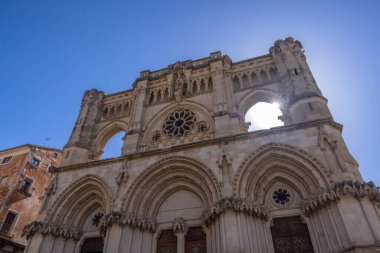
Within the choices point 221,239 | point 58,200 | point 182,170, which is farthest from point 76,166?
point 221,239

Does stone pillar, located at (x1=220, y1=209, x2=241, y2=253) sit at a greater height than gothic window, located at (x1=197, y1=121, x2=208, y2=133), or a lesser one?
lesser

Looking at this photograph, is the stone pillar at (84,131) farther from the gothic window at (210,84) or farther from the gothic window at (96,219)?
the gothic window at (210,84)

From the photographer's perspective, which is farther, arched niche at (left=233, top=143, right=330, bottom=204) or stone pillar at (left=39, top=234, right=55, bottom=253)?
stone pillar at (left=39, top=234, right=55, bottom=253)

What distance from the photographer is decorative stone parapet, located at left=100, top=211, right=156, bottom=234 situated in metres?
A: 11.0

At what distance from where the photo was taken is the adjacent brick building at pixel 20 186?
19.3 m

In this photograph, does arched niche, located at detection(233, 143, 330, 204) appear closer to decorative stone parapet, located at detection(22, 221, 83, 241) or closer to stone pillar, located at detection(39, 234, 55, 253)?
decorative stone parapet, located at detection(22, 221, 83, 241)

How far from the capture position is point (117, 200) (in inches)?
467

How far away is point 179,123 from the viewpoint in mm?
15711

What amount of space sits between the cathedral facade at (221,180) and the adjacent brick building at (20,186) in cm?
646

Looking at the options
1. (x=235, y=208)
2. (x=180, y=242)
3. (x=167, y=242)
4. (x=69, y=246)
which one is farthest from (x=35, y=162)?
(x=235, y=208)

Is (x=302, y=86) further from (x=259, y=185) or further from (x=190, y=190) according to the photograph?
(x=190, y=190)

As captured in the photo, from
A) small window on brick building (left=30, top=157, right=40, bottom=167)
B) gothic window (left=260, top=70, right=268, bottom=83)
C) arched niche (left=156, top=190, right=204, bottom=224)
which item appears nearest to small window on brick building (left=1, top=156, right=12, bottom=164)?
small window on brick building (left=30, top=157, right=40, bottom=167)

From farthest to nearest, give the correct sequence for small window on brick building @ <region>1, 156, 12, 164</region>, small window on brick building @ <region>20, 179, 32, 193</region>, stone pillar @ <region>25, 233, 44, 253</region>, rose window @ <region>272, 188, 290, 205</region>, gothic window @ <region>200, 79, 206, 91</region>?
small window on brick building @ <region>1, 156, 12, 164</region> → small window on brick building @ <region>20, 179, 32, 193</region> → gothic window @ <region>200, 79, 206, 91</region> → stone pillar @ <region>25, 233, 44, 253</region> → rose window @ <region>272, 188, 290, 205</region>

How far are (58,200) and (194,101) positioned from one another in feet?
28.1
